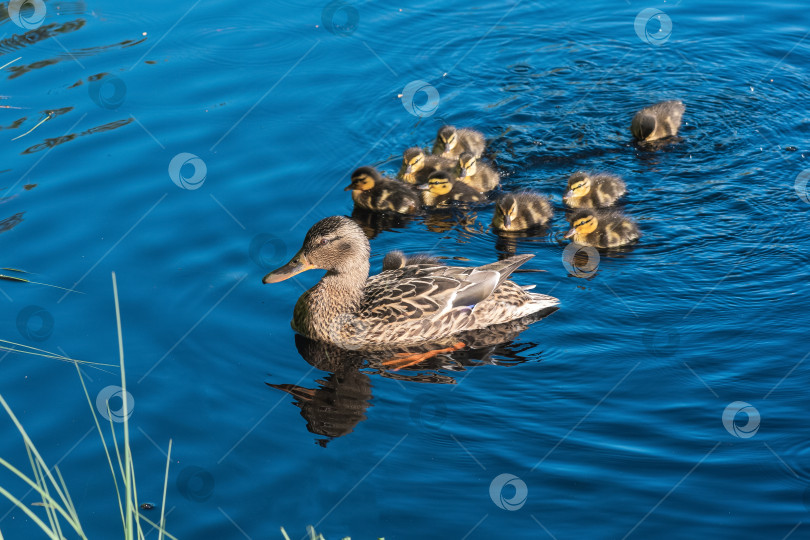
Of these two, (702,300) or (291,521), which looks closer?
(291,521)

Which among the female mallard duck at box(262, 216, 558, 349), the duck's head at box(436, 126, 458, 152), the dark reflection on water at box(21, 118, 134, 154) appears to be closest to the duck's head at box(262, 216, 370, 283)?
the female mallard duck at box(262, 216, 558, 349)

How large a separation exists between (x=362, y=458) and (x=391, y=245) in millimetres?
2210

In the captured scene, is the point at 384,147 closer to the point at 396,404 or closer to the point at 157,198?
the point at 157,198

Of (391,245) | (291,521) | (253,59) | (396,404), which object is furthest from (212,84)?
(291,521)

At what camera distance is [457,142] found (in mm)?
6656

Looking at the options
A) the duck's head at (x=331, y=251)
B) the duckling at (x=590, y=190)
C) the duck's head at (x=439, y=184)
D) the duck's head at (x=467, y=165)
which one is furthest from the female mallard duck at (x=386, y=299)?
the duck's head at (x=467, y=165)

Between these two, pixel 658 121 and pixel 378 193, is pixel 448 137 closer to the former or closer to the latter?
pixel 378 193

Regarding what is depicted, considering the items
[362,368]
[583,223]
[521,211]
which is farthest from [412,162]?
[362,368]

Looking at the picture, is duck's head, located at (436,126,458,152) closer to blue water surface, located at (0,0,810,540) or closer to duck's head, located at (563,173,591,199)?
blue water surface, located at (0,0,810,540)

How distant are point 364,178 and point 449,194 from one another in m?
0.62

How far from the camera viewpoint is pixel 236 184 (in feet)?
20.2

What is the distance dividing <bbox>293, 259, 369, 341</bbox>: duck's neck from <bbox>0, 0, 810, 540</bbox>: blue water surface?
0.12 m

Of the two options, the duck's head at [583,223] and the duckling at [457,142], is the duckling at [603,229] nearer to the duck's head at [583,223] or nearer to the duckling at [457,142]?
the duck's head at [583,223]

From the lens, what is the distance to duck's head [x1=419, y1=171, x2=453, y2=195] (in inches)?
244
